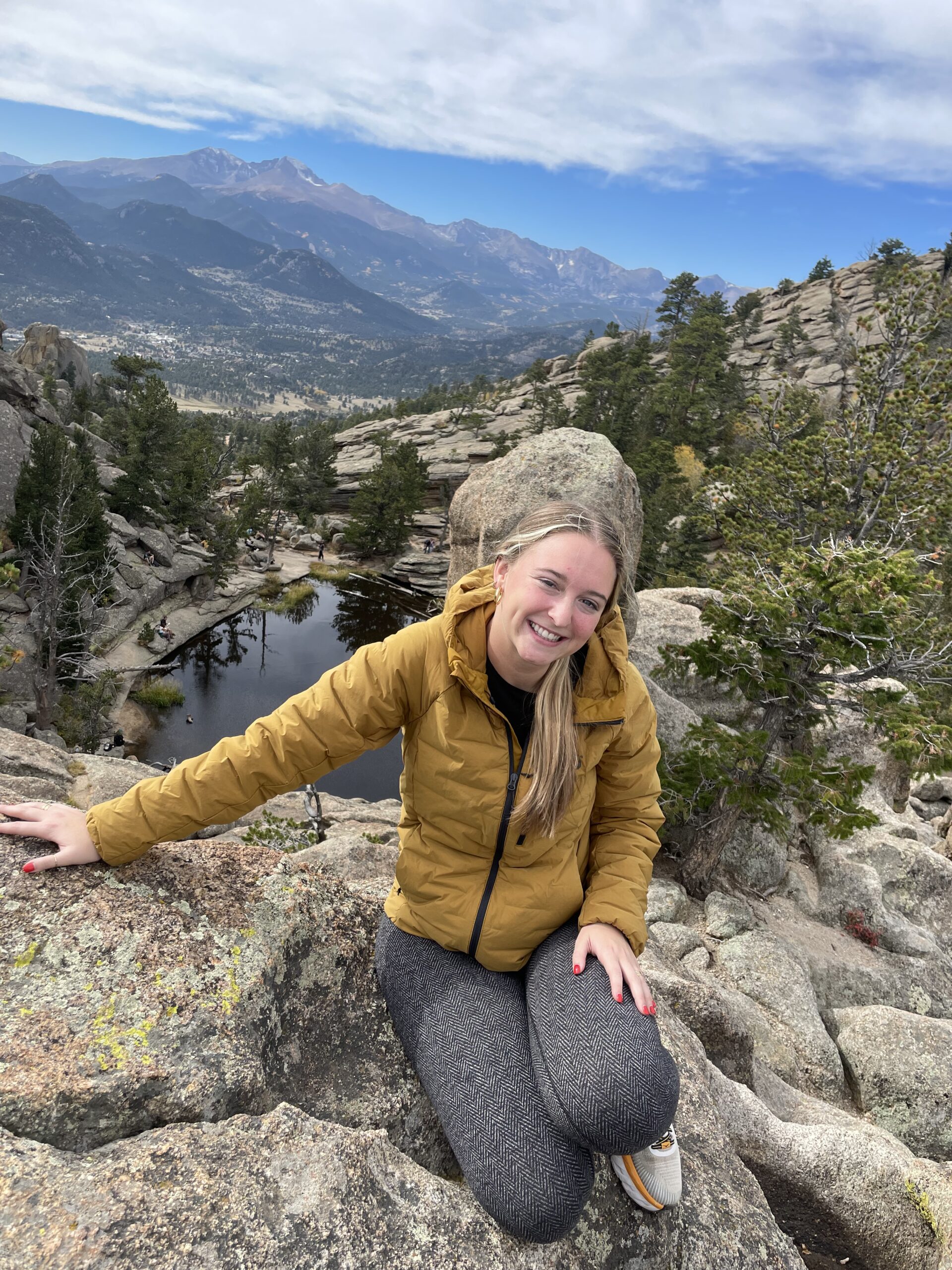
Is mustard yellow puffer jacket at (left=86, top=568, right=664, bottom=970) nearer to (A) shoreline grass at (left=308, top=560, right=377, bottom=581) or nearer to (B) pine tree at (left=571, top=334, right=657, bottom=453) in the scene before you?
(A) shoreline grass at (left=308, top=560, right=377, bottom=581)

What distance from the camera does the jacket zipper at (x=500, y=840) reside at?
3305 mm

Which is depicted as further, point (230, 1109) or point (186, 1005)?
point (186, 1005)

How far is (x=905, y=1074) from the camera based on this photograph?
746cm

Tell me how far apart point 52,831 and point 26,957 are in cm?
53

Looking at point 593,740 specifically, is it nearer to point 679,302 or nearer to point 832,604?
point 832,604

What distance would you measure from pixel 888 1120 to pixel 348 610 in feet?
131

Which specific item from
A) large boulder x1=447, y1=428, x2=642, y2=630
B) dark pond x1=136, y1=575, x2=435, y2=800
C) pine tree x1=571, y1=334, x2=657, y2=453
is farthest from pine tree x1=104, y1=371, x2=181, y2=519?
large boulder x1=447, y1=428, x2=642, y2=630

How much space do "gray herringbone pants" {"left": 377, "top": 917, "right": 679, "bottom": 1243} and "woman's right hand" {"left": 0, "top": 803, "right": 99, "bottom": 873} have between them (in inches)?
69.4

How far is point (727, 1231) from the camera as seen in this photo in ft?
10.4

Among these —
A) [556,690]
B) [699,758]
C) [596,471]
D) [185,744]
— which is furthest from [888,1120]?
[185,744]

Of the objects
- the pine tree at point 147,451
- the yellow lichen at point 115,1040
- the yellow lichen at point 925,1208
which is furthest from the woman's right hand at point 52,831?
the pine tree at point 147,451

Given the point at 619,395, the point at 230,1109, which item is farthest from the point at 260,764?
the point at 619,395

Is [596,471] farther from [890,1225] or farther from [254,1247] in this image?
[254,1247]

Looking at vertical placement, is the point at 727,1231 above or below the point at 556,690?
below
